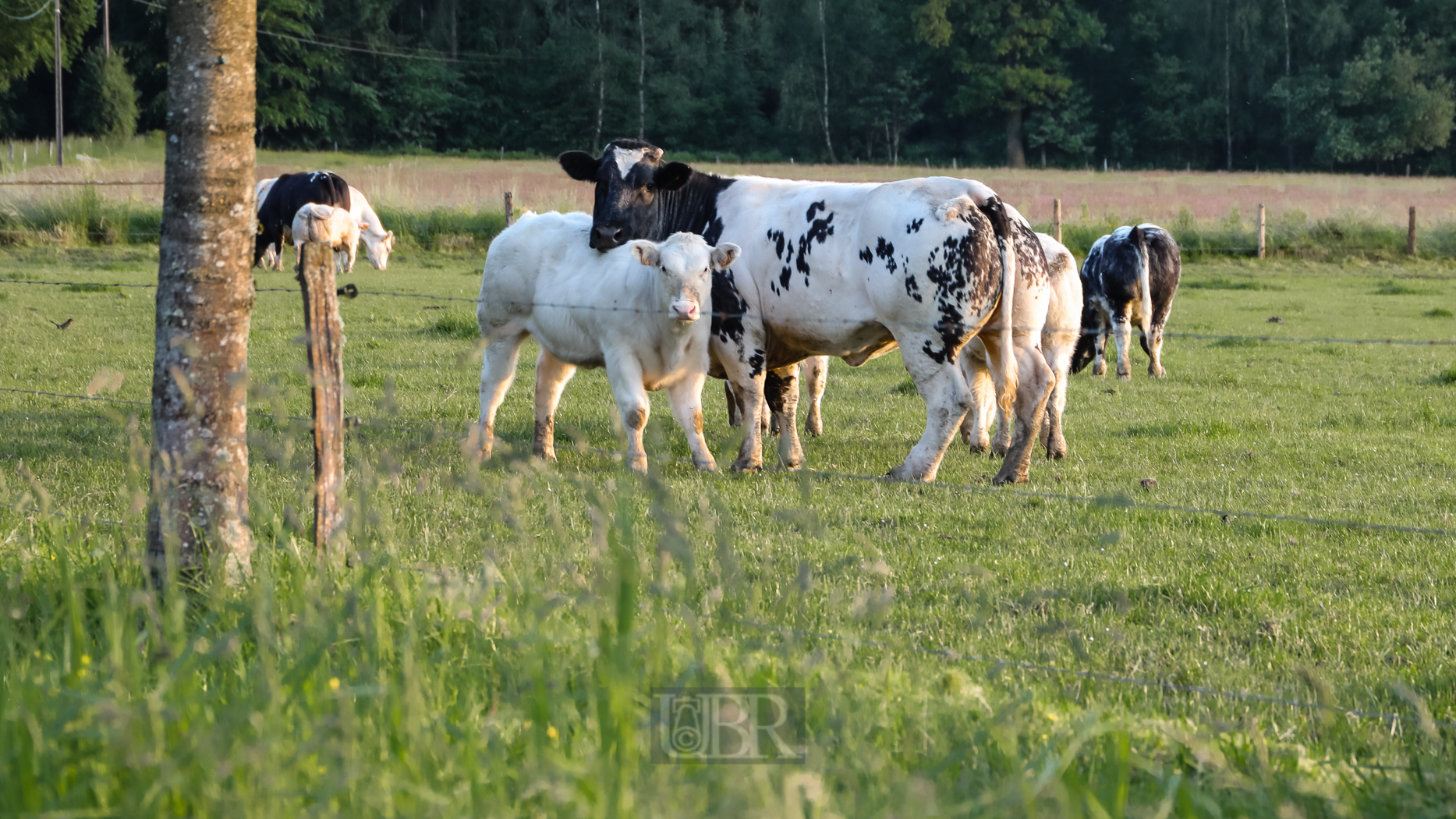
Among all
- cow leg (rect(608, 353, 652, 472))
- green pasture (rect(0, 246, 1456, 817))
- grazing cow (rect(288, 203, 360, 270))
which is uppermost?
grazing cow (rect(288, 203, 360, 270))

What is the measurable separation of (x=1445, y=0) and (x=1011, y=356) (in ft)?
211

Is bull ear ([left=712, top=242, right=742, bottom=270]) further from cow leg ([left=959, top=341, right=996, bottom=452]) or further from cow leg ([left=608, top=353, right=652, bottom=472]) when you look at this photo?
cow leg ([left=959, top=341, right=996, bottom=452])

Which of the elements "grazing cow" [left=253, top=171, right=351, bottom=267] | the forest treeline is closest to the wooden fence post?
"grazing cow" [left=253, top=171, right=351, bottom=267]

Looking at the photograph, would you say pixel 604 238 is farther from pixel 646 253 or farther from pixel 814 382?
pixel 814 382

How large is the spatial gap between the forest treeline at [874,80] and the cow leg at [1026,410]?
5435 centimetres

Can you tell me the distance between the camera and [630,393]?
745 cm

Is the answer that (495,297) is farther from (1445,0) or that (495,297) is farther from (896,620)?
(1445,0)

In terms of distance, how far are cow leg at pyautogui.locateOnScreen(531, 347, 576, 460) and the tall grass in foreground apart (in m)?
3.84

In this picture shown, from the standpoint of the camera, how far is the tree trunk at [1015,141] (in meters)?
65.9

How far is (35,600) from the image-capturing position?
4.12 m

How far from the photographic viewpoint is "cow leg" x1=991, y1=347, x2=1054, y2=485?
7.47 meters

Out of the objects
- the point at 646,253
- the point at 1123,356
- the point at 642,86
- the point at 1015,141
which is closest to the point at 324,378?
the point at 646,253

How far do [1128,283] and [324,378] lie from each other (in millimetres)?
10370

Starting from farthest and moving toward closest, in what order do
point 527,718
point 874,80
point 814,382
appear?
1. point 874,80
2. point 814,382
3. point 527,718
